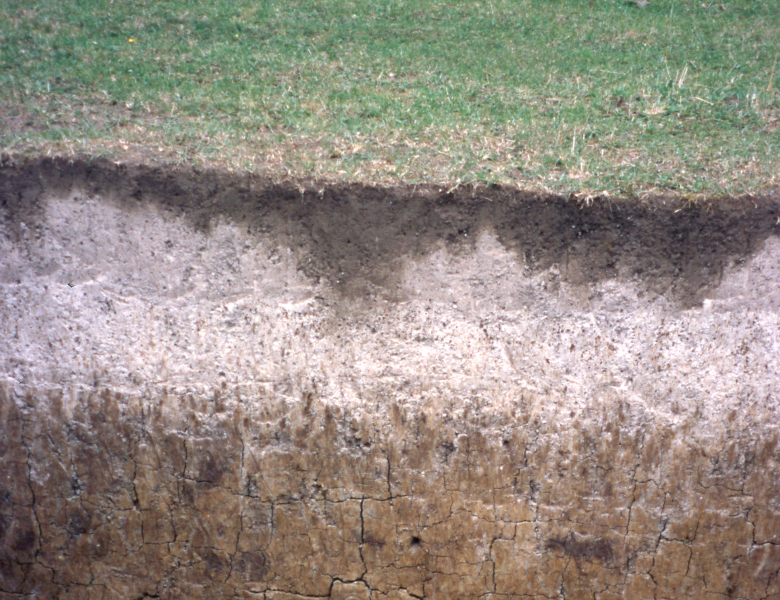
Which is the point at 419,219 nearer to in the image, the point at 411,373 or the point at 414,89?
the point at 411,373

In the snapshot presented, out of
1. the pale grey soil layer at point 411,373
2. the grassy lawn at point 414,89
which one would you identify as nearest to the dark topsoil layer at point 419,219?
the pale grey soil layer at point 411,373

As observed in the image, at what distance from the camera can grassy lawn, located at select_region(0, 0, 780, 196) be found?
4.15 m

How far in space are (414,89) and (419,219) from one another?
1783mm

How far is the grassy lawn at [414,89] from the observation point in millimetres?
4152

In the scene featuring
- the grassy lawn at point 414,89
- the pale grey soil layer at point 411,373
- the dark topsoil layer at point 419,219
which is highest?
the grassy lawn at point 414,89

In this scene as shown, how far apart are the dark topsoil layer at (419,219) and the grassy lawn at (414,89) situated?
0.47 ft

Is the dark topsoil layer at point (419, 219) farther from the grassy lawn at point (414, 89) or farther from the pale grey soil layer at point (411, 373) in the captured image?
the grassy lawn at point (414, 89)

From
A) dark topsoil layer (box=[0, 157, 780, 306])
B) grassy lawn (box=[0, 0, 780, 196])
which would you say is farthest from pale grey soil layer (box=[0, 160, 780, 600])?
grassy lawn (box=[0, 0, 780, 196])

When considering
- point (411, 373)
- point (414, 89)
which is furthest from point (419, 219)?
point (414, 89)

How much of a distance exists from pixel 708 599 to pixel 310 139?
3.91 m

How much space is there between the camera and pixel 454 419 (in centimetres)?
392

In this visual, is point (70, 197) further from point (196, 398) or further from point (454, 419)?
point (454, 419)

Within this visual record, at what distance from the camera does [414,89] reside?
17.1ft

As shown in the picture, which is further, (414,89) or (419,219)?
(414,89)
